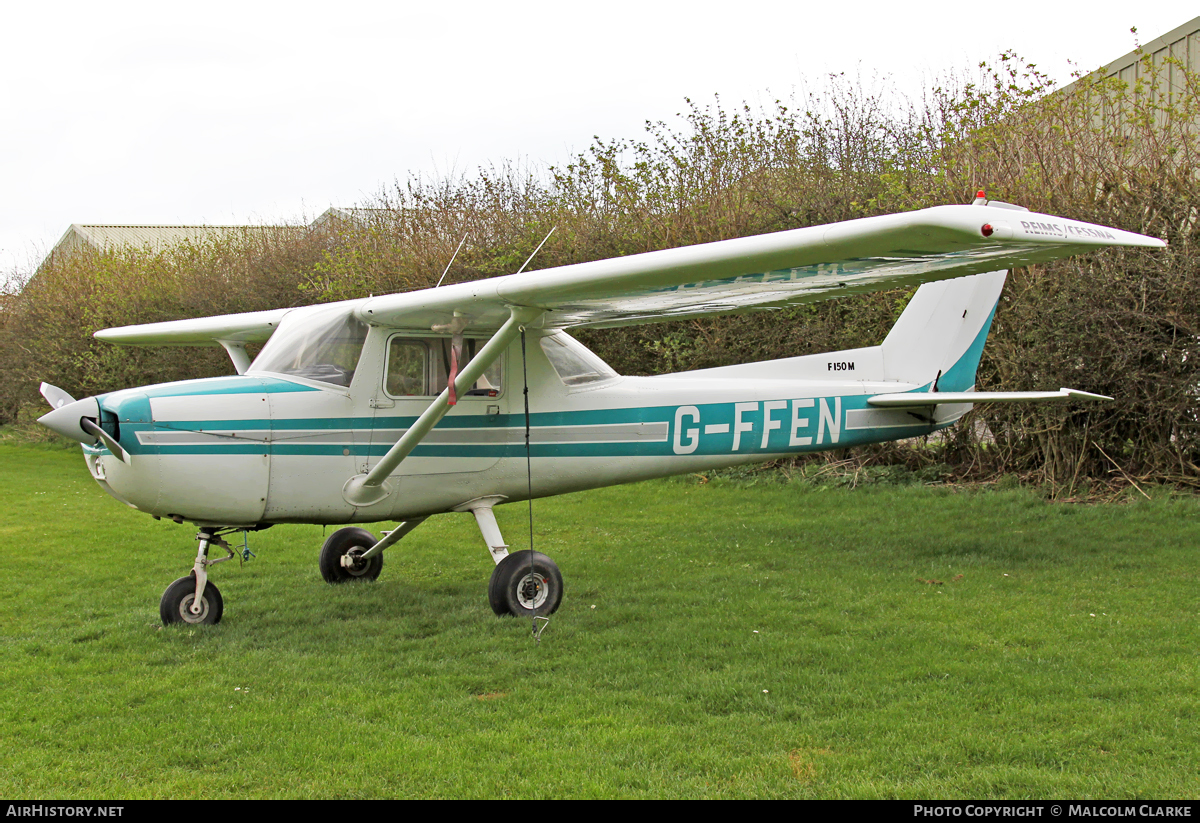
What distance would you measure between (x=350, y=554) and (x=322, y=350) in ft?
7.72

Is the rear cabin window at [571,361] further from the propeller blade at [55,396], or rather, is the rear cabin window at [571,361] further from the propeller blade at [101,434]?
the propeller blade at [55,396]

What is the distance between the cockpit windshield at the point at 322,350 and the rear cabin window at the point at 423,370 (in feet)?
0.85

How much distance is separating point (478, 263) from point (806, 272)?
12115mm

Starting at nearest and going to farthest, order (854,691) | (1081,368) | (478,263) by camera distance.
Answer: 1. (854,691)
2. (1081,368)
3. (478,263)

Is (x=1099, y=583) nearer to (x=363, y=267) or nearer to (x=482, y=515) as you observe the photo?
(x=482, y=515)

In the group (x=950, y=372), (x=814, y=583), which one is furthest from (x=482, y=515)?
(x=950, y=372)

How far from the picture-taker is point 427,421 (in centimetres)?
599

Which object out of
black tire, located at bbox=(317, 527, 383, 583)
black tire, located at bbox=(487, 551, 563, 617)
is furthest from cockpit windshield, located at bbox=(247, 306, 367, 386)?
black tire, located at bbox=(317, 527, 383, 583)

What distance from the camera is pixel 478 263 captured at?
1670cm

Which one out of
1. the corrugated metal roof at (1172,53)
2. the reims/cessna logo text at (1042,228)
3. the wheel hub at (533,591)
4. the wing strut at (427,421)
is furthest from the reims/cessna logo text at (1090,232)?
the corrugated metal roof at (1172,53)

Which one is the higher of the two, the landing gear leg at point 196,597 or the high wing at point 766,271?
the high wing at point 766,271

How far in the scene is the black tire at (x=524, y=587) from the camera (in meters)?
6.39

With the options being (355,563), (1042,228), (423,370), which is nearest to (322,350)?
(423,370)

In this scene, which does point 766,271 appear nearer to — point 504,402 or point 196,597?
point 504,402
